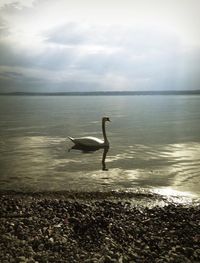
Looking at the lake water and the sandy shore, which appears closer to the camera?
the sandy shore

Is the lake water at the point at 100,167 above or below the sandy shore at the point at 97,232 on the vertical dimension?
below

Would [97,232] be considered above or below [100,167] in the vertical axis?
above

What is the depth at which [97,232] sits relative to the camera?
8.49 metres

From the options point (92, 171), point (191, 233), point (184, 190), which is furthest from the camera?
point (92, 171)

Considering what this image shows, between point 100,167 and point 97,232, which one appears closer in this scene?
point 97,232

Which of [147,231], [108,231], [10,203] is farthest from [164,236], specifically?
[10,203]

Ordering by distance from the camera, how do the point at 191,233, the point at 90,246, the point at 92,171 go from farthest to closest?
1. the point at 92,171
2. the point at 191,233
3. the point at 90,246

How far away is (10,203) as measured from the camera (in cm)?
1094

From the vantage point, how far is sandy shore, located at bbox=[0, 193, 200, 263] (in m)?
7.43

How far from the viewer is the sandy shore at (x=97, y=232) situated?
7.43 metres

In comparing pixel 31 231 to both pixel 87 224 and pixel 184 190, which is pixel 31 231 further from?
pixel 184 190

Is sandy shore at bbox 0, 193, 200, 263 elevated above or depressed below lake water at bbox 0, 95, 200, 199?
above

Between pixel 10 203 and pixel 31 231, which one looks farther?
pixel 10 203

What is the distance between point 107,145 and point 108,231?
15358 millimetres
